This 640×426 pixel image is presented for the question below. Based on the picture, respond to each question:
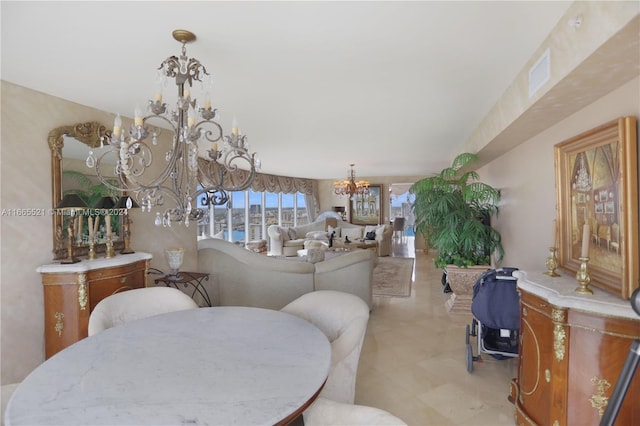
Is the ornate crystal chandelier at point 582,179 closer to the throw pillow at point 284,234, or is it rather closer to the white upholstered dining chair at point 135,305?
the white upholstered dining chair at point 135,305

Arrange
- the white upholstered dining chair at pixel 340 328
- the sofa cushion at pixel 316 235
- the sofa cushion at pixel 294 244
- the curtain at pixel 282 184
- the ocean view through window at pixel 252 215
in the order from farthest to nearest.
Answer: the sofa cushion at pixel 316 235, the sofa cushion at pixel 294 244, the ocean view through window at pixel 252 215, the curtain at pixel 282 184, the white upholstered dining chair at pixel 340 328

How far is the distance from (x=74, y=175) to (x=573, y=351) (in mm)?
3831

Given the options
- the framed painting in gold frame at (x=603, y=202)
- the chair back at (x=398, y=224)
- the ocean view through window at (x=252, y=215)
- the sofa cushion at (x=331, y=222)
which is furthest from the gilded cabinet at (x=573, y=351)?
the chair back at (x=398, y=224)

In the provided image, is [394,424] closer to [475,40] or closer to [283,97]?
[475,40]

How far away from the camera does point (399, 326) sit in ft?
12.1

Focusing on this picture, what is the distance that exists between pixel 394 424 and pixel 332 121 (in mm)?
3222

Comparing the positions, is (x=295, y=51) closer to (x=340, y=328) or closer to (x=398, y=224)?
(x=340, y=328)

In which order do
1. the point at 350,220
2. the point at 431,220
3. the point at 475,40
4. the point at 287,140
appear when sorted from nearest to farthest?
the point at 475,40 < the point at 431,220 < the point at 287,140 < the point at 350,220

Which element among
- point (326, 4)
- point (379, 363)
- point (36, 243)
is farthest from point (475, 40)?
point (36, 243)

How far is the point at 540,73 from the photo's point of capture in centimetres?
188

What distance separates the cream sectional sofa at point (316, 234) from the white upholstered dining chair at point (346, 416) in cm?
713

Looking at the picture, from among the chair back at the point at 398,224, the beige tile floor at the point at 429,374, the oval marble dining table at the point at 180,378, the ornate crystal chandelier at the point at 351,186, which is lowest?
the beige tile floor at the point at 429,374

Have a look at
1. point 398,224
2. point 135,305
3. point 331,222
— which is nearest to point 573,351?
point 135,305

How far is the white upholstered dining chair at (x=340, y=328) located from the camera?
171cm
